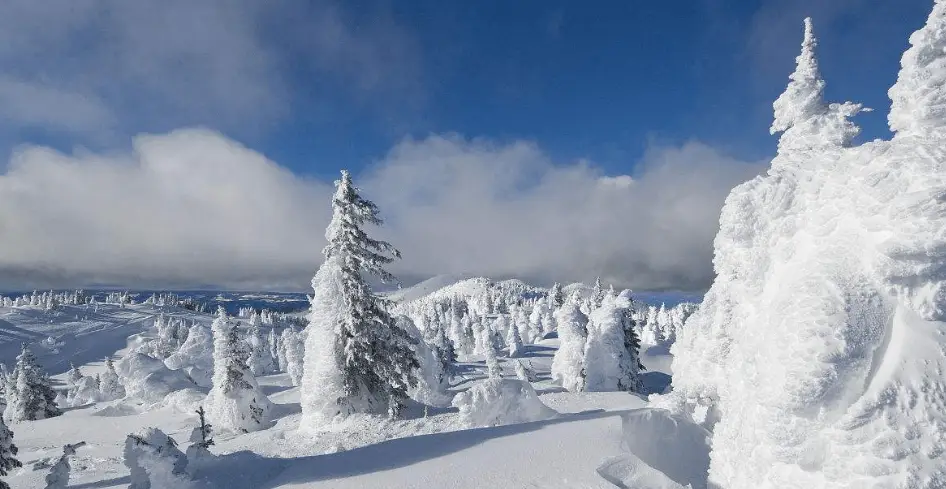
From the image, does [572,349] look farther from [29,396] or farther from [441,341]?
[29,396]

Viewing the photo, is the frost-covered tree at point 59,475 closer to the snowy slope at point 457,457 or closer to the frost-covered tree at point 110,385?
the snowy slope at point 457,457

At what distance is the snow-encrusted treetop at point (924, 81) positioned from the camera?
→ 7031 mm

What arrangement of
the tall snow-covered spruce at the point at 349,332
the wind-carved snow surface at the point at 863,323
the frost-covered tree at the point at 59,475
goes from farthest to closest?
the tall snow-covered spruce at the point at 349,332 < the frost-covered tree at the point at 59,475 < the wind-carved snow surface at the point at 863,323

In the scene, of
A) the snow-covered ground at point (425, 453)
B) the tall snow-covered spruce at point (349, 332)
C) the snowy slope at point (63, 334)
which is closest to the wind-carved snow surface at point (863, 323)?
the snow-covered ground at point (425, 453)

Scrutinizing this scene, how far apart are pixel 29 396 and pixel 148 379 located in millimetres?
14428

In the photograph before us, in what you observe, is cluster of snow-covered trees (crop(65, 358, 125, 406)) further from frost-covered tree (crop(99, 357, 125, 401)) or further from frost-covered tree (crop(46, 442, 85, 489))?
frost-covered tree (crop(46, 442, 85, 489))

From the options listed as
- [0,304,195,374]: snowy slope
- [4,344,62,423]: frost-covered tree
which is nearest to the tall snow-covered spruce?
[4,344,62,423]: frost-covered tree

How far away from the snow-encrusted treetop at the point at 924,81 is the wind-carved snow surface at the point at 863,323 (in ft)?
0.06

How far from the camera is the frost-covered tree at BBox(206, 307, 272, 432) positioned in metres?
34.7

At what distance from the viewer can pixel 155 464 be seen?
12.0 metres

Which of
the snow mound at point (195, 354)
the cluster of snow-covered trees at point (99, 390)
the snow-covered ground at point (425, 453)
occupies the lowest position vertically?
the cluster of snow-covered trees at point (99, 390)

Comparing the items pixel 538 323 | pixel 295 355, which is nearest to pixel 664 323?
pixel 538 323

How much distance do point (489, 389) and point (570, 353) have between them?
30.4m

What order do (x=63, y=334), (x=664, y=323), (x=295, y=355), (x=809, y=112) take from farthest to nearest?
1. (x=63, y=334)
2. (x=664, y=323)
3. (x=295, y=355)
4. (x=809, y=112)
